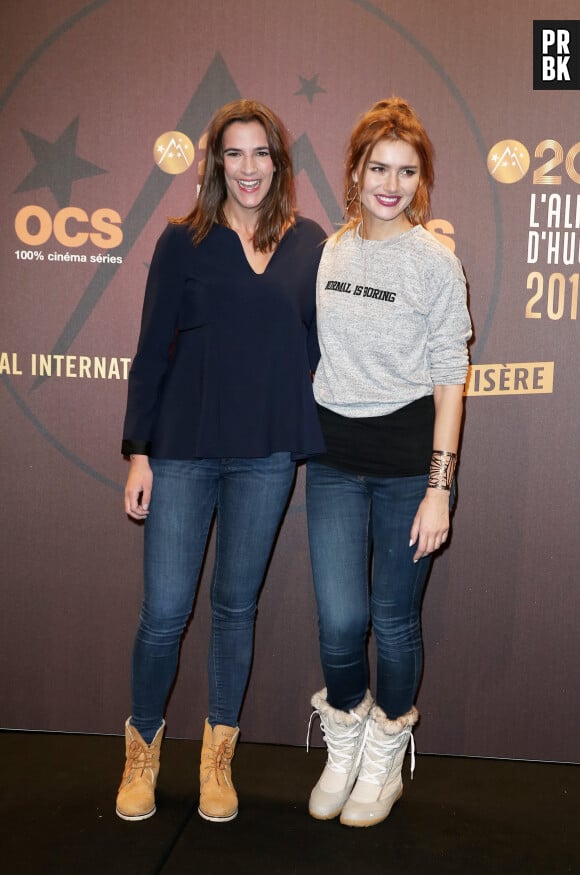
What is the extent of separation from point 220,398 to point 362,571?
53 cm

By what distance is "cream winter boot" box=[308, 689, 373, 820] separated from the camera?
204cm

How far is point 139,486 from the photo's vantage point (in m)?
1.95

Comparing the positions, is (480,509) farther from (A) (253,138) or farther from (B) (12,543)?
(B) (12,543)

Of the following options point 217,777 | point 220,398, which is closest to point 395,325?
point 220,398

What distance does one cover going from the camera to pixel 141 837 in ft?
6.37

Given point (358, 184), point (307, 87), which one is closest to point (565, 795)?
point (358, 184)

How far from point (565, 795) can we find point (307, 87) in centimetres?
204

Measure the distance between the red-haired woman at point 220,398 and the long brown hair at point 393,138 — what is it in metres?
0.16

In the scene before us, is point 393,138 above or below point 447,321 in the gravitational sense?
above

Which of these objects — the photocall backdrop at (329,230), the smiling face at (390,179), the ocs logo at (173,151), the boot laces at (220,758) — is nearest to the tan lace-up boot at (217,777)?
the boot laces at (220,758)

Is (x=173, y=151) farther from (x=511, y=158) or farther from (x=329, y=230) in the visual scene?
(x=511, y=158)

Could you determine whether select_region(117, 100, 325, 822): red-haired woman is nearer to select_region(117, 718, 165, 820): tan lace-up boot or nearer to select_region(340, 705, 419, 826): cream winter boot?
select_region(117, 718, 165, 820): tan lace-up boot

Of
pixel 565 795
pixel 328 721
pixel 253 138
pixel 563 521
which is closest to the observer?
pixel 253 138

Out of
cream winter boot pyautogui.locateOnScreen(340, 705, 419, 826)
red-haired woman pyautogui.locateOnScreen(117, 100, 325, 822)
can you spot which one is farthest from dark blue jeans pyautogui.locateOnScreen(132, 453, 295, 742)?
cream winter boot pyautogui.locateOnScreen(340, 705, 419, 826)
